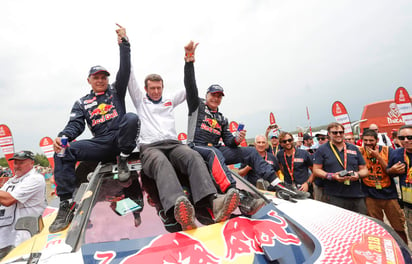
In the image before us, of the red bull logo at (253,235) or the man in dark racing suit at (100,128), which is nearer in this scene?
the red bull logo at (253,235)

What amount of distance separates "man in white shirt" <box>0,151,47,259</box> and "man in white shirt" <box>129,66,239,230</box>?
1821mm

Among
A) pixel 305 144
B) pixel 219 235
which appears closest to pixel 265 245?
pixel 219 235

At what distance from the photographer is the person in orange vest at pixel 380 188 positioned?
3.67m

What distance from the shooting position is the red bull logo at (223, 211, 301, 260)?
60.5 inches

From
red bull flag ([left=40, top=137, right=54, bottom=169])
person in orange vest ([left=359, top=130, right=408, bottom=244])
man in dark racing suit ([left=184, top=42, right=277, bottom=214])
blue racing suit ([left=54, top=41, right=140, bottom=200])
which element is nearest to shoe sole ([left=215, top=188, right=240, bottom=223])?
man in dark racing suit ([left=184, top=42, right=277, bottom=214])

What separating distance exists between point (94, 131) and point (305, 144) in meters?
7.25

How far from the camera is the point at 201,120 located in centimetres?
314

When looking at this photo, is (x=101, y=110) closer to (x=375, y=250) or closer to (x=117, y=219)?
(x=117, y=219)

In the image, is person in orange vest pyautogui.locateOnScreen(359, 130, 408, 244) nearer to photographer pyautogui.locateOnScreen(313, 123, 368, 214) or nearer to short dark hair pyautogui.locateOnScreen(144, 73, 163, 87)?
photographer pyautogui.locateOnScreen(313, 123, 368, 214)

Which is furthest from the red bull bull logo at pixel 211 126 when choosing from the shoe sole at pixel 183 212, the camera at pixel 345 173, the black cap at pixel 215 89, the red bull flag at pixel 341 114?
the red bull flag at pixel 341 114

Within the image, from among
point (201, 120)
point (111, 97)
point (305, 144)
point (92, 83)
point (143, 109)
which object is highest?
point (92, 83)

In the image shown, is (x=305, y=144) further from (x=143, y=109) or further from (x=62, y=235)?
(x=62, y=235)

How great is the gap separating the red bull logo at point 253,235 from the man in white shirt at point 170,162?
0.14m

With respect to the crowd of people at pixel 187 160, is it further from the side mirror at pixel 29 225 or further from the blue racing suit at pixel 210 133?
the side mirror at pixel 29 225
